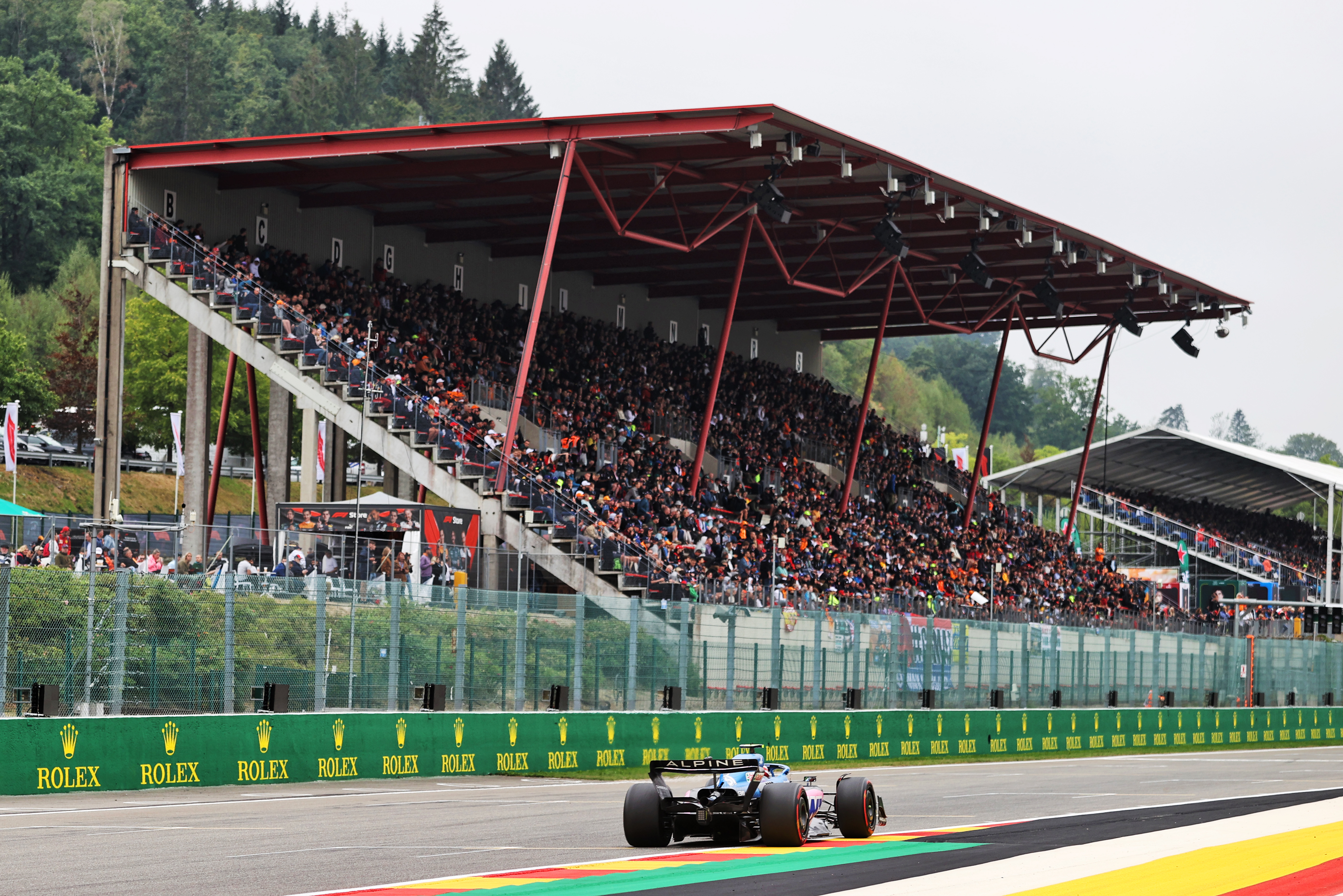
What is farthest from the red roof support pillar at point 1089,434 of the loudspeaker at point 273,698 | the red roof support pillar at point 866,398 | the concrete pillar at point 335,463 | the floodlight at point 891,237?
the loudspeaker at point 273,698

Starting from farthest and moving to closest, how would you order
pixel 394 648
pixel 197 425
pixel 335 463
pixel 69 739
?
1. pixel 335 463
2. pixel 197 425
3. pixel 394 648
4. pixel 69 739

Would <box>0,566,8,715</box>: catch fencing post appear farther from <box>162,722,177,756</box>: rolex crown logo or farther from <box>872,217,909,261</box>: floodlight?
<box>872,217,909,261</box>: floodlight

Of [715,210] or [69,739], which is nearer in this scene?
[69,739]

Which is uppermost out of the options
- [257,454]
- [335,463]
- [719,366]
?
[719,366]

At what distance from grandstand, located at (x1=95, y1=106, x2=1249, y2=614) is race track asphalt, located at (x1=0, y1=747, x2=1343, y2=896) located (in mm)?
6089

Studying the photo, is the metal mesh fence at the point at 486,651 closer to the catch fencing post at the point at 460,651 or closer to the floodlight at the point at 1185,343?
the catch fencing post at the point at 460,651

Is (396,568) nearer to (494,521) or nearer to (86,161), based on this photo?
(494,521)

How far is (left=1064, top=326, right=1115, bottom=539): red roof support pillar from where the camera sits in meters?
55.6

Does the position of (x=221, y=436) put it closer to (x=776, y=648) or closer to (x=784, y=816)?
(x=776, y=648)

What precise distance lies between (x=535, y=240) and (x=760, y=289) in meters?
10.1

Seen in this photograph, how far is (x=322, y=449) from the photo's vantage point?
174 ft

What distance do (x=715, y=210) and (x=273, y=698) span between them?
85.2ft

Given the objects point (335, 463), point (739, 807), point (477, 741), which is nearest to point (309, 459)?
point (335, 463)

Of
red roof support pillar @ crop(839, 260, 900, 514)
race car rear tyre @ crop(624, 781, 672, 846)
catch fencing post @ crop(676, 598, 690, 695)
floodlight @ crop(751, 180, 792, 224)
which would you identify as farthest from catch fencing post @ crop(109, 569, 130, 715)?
red roof support pillar @ crop(839, 260, 900, 514)
